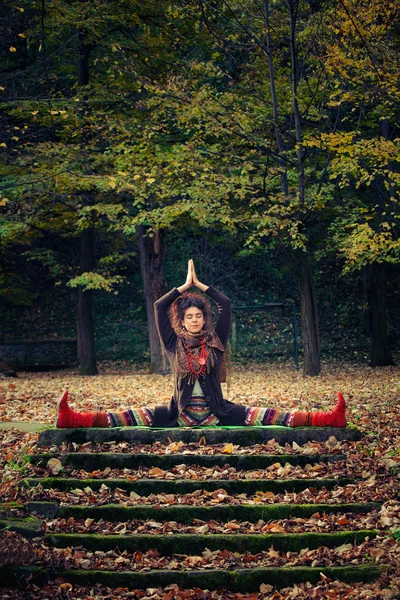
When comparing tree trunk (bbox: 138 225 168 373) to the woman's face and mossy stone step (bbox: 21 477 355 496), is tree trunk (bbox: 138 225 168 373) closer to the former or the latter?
the woman's face

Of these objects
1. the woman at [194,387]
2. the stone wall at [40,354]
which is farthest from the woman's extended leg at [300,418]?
the stone wall at [40,354]

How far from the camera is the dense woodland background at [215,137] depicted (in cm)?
1433

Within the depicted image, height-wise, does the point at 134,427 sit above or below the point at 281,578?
above

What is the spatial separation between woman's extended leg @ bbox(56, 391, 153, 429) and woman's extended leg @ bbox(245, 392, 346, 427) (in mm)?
1084

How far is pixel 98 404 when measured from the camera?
12.4m

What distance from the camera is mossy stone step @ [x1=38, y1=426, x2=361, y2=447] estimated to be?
7590 mm

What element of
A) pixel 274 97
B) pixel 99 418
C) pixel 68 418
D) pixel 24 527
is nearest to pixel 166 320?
pixel 99 418

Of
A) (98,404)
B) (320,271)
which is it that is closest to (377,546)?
(98,404)

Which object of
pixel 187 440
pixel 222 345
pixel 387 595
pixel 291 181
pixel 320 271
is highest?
pixel 291 181

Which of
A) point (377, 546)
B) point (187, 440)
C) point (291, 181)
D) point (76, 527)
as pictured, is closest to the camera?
point (377, 546)

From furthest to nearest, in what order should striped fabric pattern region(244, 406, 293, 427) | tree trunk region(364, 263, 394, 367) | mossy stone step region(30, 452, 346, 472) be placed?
tree trunk region(364, 263, 394, 367), striped fabric pattern region(244, 406, 293, 427), mossy stone step region(30, 452, 346, 472)

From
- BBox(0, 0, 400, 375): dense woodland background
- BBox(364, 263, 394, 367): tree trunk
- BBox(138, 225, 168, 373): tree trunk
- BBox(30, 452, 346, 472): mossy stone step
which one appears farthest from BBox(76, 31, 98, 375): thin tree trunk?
BBox(30, 452, 346, 472): mossy stone step

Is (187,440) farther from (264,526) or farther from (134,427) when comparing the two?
(264,526)

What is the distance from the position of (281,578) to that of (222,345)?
9.95ft
